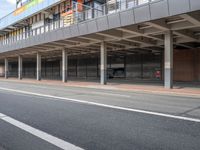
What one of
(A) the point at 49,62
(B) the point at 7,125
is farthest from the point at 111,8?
(A) the point at 49,62

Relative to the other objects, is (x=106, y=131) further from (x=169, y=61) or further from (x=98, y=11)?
(x=98, y=11)

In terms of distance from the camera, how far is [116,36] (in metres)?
25.5

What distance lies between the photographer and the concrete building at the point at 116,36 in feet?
64.4

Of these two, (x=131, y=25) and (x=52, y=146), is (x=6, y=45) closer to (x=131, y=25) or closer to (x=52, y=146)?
(x=131, y=25)

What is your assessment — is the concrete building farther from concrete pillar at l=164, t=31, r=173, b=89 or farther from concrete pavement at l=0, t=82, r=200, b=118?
concrete pavement at l=0, t=82, r=200, b=118

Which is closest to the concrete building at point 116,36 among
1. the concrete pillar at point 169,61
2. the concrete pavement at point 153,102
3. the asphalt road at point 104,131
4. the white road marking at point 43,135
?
the concrete pillar at point 169,61

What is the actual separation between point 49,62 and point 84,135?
54.6 m

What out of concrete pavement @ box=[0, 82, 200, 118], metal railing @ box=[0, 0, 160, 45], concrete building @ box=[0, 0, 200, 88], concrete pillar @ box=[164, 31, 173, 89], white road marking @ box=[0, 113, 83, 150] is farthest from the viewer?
metal railing @ box=[0, 0, 160, 45]

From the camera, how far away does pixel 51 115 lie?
8750 mm

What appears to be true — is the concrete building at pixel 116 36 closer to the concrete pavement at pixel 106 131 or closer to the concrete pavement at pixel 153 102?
the concrete pavement at pixel 153 102

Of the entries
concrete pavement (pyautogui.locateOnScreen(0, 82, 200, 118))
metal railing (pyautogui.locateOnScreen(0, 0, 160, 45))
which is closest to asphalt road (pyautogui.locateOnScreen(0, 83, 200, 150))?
concrete pavement (pyautogui.locateOnScreen(0, 82, 200, 118))

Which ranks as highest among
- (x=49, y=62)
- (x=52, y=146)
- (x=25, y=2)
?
(x=25, y=2)

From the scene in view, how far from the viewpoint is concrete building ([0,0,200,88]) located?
19641 mm

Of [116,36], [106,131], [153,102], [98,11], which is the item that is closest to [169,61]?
[116,36]
